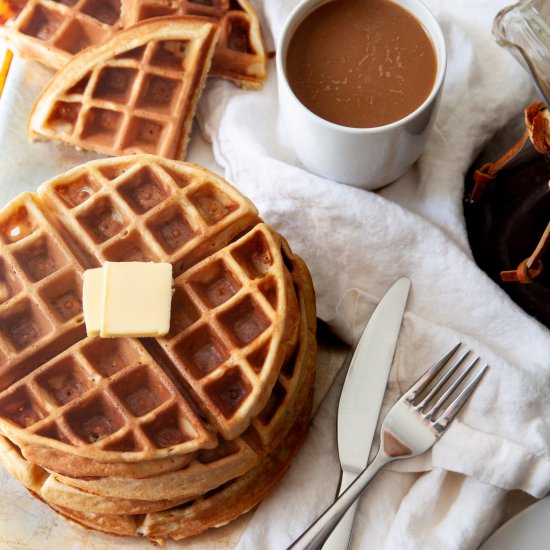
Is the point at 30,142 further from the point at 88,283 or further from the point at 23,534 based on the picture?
the point at 23,534

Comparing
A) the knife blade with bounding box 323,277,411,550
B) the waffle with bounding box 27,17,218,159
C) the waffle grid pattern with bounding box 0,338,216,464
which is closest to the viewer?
the waffle grid pattern with bounding box 0,338,216,464

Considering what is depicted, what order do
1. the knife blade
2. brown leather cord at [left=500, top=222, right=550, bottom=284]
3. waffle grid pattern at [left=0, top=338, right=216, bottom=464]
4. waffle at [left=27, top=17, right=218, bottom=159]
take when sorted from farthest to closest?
1. waffle at [left=27, top=17, right=218, bottom=159]
2. the knife blade
3. brown leather cord at [left=500, top=222, right=550, bottom=284]
4. waffle grid pattern at [left=0, top=338, right=216, bottom=464]

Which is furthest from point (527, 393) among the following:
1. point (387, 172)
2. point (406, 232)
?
point (387, 172)

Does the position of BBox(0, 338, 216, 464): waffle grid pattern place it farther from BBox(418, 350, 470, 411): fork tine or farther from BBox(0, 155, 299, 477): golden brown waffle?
BBox(418, 350, 470, 411): fork tine

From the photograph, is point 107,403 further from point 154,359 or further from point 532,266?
point 532,266

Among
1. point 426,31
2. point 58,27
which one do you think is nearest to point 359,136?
point 426,31

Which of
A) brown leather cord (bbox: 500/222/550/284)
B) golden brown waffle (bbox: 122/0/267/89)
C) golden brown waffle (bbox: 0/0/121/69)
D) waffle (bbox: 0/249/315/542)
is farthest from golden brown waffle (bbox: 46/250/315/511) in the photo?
golden brown waffle (bbox: 0/0/121/69)

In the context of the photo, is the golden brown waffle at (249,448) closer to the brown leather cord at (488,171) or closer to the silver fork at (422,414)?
the silver fork at (422,414)
